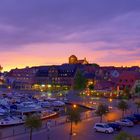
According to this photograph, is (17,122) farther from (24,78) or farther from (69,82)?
(24,78)

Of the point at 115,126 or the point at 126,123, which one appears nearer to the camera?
the point at 115,126

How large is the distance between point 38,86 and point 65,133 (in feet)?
265

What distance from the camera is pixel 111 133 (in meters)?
29.0

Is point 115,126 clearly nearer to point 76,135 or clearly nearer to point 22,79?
point 76,135

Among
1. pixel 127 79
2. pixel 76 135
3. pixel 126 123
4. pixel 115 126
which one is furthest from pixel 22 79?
pixel 76 135

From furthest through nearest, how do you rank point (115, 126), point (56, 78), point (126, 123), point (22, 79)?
point (22, 79), point (56, 78), point (126, 123), point (115, 126)

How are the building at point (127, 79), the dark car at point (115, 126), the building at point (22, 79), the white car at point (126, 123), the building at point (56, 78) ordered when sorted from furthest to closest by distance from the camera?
the building at point (22, 79)
the building at point (56, 78)
the building at point (127, 79)
the white car at point (126, 123)
the dark car at point (115, 126)

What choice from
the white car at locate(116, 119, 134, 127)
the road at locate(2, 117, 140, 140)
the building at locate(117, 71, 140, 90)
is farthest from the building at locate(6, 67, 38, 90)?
the road at locate(2, 117, 140, 140)

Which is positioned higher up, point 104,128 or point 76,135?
point 104,128

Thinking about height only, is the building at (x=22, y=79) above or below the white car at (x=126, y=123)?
above

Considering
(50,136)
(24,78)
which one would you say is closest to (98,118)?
(50,136)

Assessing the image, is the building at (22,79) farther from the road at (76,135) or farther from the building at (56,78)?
the road at (76,135)

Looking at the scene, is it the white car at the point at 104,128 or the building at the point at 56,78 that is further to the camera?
the building at the point at 56,78

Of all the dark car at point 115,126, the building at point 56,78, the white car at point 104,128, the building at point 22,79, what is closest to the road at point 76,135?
the white car at point 104,128
